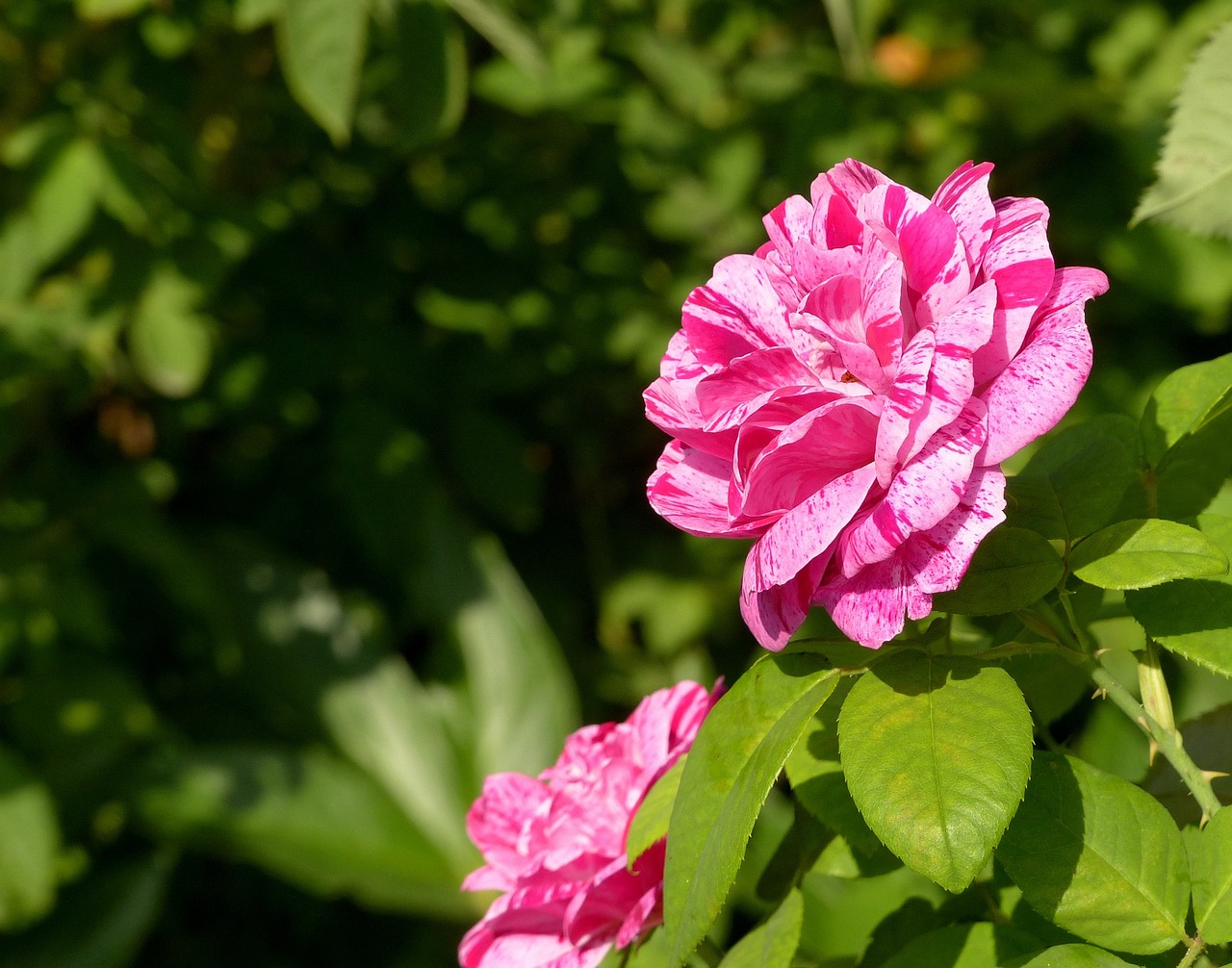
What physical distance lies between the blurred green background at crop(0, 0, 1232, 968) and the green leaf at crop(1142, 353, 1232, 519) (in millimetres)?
954

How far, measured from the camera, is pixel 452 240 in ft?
5.80

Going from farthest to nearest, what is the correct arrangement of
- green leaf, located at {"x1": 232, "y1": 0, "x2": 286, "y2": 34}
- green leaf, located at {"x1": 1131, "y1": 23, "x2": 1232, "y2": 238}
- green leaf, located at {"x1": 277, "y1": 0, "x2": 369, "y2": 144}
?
green leaf, located at {"x1": 232, "y1": 0, "x2": 286, "y2": 34} → green leaf, located at {"x1": 277, "y1": 0, "x2": 369, "y2": 144} → green leaf, located at {"x1": 1131, "y1": 23, "x2": 1232, "y2": 238}

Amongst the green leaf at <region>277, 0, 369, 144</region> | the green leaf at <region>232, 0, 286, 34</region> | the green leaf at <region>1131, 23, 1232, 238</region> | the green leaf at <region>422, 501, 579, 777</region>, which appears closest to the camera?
the green leaf at <region>1131, 23, 1232, 238</region>

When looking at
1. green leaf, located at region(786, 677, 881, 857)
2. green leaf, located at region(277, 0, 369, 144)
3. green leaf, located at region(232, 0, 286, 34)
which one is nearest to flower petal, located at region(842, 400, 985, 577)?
green leaf, located at region(786, 677, 881, 857)

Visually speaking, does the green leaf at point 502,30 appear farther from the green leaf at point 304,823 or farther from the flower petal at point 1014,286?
the green leaf at point 304,823

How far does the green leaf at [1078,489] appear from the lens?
525 millimetres

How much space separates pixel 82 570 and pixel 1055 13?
165cm

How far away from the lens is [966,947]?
1.77 feet

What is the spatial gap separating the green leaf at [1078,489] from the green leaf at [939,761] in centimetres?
8

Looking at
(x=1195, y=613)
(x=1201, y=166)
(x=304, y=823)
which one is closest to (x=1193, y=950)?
(x=1195, y=613)

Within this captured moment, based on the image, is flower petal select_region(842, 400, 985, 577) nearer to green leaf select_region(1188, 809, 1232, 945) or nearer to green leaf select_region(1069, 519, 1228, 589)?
green leaf select_region(1069, 519, 1228, 589)

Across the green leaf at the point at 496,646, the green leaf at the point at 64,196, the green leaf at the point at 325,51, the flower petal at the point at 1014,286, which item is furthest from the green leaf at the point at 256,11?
the flower petal at the point at 1014,286

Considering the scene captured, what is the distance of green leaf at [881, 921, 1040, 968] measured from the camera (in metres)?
0.53

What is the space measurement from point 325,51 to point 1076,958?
3.22ft
